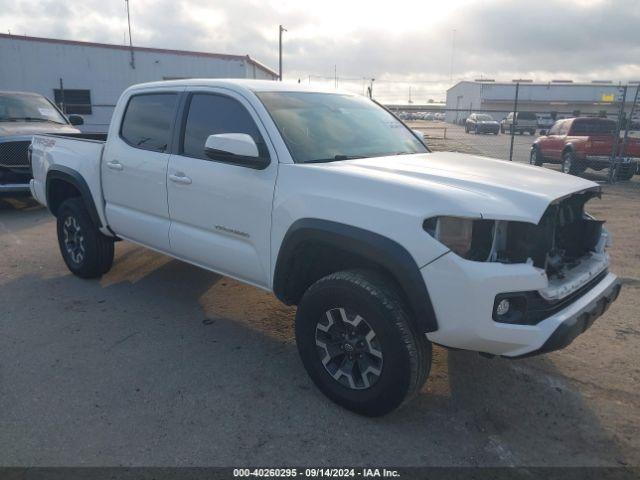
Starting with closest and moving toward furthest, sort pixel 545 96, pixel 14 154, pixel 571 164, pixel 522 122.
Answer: pixel 14 154 → pixel 571 164 → pixel 522 122 → pixel 545 96

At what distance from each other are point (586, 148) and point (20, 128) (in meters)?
13.0

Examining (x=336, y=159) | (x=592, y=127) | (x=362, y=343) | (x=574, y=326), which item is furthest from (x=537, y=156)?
(x=362, y=343)

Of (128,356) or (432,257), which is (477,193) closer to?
(432,257)

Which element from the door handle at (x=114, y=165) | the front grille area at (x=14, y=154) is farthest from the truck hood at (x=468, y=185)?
the front grille area at (x=14, y=154)

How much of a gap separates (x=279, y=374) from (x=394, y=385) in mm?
1022

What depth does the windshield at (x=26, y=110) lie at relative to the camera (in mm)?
9617

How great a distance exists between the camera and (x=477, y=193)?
2.74 m

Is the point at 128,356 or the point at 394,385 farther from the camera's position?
the point at 128,356

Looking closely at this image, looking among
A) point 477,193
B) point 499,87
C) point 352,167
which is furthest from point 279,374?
point 499,87

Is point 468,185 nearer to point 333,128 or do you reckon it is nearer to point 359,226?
point 359,226

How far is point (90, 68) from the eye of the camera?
21.1m

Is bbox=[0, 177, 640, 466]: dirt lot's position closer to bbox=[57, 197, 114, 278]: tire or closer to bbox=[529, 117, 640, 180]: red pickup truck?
bbox=[57, 197, 114, 278]: tire

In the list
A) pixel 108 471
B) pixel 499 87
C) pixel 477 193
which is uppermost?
pixel 499 87

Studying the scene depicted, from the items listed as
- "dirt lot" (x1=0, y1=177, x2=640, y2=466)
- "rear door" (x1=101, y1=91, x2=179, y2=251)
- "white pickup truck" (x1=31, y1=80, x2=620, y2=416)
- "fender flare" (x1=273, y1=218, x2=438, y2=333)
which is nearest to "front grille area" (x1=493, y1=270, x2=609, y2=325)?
"white pickup truck" (x1=31, y1=80, x2=620, y2=416)
